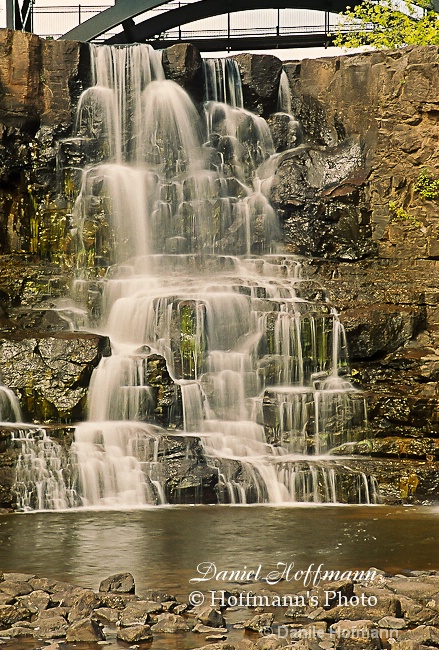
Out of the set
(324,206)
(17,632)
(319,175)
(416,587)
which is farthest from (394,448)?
(17,632)

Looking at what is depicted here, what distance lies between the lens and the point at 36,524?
57.3 ft

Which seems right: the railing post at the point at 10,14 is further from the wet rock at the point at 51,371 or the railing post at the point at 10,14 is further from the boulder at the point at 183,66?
the wet rock at the point at 51,371

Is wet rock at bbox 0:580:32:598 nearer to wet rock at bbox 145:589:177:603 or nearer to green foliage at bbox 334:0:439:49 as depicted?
wet rock at bbox 145:589:177:603

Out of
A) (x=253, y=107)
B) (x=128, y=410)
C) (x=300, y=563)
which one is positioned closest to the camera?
(x=300, y=563)

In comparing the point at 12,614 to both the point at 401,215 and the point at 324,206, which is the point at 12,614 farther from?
the point at 401,215

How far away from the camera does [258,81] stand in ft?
99.2

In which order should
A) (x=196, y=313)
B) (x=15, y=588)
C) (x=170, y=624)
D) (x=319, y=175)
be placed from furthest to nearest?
(x=319, y=175)
(x=196, y=313)
(x=15, y=588)
(x=170, y=624)

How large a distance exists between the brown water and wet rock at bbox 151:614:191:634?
0.18 m

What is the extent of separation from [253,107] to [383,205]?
4.73m

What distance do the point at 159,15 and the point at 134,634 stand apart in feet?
111

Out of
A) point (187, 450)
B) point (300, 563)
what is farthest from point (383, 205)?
point (300, 563)

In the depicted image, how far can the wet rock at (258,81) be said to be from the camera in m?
30.2

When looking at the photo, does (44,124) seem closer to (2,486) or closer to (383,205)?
(383,205)

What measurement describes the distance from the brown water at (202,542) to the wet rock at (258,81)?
Result: 14.3m
